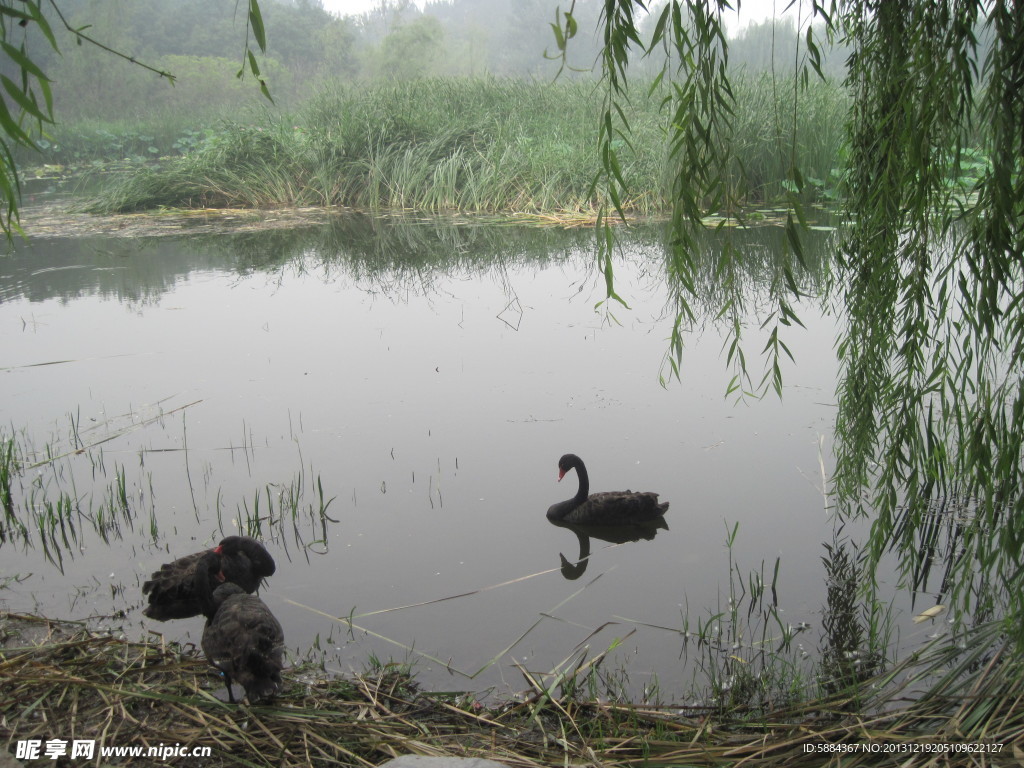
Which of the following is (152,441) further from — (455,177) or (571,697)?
(455,177)

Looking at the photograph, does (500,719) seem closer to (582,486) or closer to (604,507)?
(604,507)

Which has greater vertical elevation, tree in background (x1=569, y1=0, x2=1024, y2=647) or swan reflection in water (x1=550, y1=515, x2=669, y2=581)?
tree in background (x1=569, y1=0, x2=1024, y2=647)

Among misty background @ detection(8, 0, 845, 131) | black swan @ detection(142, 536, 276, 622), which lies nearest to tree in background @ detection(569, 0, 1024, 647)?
black swan @ detection(142, 536, 276, 622)

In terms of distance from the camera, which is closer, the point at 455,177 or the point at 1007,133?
the point at 1007,133

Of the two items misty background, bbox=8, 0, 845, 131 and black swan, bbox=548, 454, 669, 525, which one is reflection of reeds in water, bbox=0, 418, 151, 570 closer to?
black swan, bbox=548, 454, 669, 525

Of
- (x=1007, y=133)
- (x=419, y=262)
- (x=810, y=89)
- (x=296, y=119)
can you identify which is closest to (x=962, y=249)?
(x=1007, y=133)

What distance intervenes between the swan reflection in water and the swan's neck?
0.14m

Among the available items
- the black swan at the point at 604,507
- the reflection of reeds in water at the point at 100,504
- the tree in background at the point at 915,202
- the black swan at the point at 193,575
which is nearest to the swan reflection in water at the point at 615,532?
the black swan at the point at 604,507

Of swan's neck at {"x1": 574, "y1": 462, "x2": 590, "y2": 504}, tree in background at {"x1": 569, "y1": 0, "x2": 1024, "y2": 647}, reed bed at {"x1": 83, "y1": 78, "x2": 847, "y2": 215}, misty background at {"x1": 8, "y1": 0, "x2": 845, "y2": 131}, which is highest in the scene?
misty background at {"x1": 8, "y1": 0, "x2": 845, "y2": 131}

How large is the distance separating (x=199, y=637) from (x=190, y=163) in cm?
1343

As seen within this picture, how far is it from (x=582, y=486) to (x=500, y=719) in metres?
1.79

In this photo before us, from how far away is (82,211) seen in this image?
1440cm

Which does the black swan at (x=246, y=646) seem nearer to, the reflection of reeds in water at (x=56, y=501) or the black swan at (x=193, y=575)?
Answer: the black swan at (x=193, y=575)

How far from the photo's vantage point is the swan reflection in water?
430 centimetres
